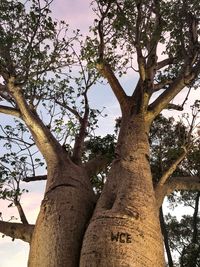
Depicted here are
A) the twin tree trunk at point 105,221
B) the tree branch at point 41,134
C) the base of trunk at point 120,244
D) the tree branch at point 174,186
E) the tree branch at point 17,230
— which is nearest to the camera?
the base of trunk at point 120,244

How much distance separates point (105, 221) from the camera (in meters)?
4.75

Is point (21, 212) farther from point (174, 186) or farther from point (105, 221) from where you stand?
point (174, 186)

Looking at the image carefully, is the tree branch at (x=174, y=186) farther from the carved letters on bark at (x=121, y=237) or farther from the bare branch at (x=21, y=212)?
the bare branch at (x=21, y=212)

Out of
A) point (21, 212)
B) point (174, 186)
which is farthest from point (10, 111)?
point (174, 186)

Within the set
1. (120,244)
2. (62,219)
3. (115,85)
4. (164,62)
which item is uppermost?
(164,62)

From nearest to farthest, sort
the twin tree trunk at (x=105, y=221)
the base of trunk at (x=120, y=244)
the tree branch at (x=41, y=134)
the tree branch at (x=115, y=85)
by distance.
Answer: the base of trunk at (x=120, y=244) < the twin tree trunk at (x=105, y=221) < the tree branch at (x=41, y=134) < the tree branch at (x=115, y=85)

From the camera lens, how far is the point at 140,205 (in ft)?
16.7

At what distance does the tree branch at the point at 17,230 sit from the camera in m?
5.98

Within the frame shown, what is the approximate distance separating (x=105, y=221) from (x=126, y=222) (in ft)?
0.76

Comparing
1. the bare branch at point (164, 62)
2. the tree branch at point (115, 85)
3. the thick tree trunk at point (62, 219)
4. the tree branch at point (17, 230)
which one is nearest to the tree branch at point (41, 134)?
the thick tree trunk at point (62, 219)

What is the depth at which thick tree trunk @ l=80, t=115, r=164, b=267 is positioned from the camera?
4.43 meters

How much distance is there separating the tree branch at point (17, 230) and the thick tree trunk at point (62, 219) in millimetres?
575

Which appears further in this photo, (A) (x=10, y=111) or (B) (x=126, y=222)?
(A) (x=10, y=111)

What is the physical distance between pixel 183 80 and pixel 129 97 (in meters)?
0.91
